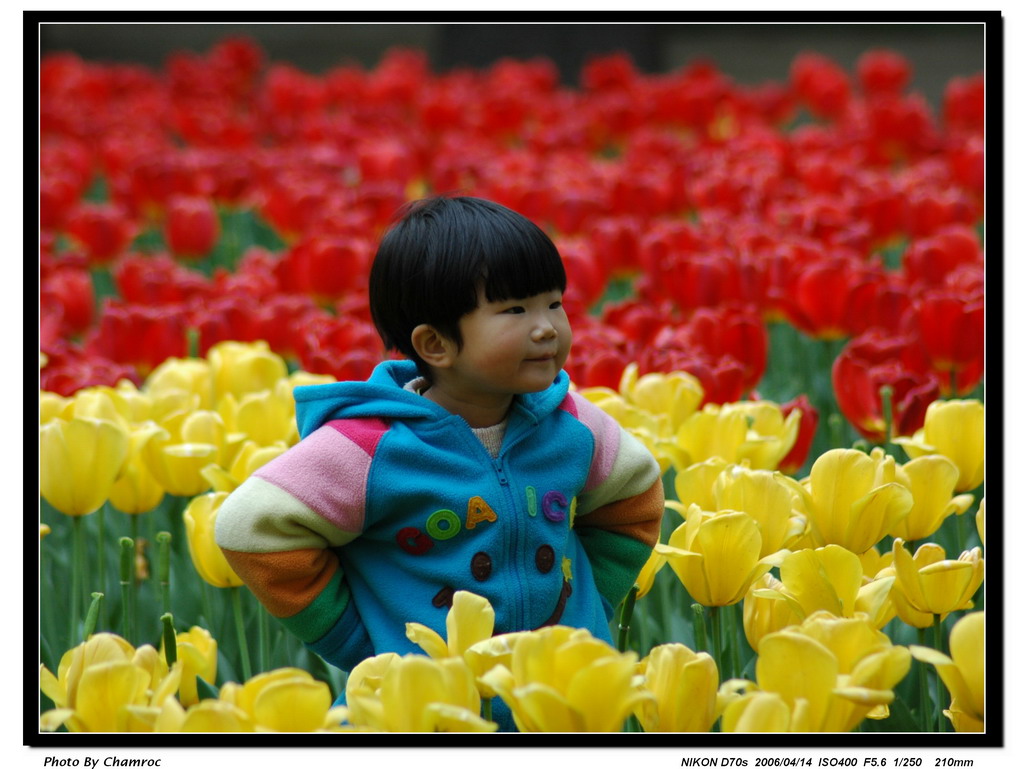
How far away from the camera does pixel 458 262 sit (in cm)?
165

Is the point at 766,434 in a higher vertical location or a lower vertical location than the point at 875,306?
lower

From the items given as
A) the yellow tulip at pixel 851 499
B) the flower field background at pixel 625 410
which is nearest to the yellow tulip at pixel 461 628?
the flower field background at pixel 625 410

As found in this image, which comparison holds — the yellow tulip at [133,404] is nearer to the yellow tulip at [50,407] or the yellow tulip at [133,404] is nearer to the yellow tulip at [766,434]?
the yellow tulip at [50,407]

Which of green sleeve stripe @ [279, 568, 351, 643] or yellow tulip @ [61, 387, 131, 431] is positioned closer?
green sleeve stripe @ [279, 568, 351, 643]

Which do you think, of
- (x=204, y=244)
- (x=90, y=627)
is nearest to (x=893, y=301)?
(x=90, y=627)

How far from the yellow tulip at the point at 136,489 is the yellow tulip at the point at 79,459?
0.35 ft

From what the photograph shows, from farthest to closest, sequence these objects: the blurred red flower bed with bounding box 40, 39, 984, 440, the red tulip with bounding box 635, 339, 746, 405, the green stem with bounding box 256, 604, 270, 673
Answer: the blurred red flower bed with bounding box 40, 39, 984, 440, the red tulip with bounding box 635, 339, 746, 405, the green stem with bounding box 256, 604, 270, 673

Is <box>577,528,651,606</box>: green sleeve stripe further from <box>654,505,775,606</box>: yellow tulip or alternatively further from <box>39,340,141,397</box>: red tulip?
<box>39,340,141,397</box>: red tulip

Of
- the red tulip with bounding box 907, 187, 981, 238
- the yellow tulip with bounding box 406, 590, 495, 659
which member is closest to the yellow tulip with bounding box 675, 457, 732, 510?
the yellow tulip with bounding box 406, 590, 495, 659

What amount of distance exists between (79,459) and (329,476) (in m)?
0.56


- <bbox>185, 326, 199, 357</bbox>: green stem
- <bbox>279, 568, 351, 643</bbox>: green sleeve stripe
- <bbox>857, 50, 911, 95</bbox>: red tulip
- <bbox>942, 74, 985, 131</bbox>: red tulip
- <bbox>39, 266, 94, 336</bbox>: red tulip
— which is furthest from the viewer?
<bbox>857, 50, 911, 95</bbox>: red tulip

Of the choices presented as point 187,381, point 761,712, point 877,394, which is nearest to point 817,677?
point 761,712

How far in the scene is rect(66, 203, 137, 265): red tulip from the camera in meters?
4.20

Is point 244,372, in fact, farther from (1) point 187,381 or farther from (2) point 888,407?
(2) point 888,407
